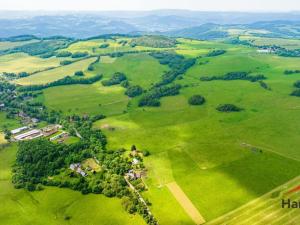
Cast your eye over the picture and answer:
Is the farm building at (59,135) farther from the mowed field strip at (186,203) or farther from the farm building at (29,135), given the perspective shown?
the mowed field strip at (186,203)

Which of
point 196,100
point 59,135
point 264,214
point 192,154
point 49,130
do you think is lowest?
point 49,130

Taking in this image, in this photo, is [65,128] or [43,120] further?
[43,120]

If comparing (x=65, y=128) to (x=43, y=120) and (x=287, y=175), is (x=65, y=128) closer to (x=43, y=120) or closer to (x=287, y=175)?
(x=43, y=120)

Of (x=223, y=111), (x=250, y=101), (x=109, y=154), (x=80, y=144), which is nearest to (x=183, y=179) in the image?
(x=109, y=154)

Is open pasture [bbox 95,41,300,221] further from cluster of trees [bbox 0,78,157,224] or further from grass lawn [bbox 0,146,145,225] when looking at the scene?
grass lawn [bbox 0,146,145,225]

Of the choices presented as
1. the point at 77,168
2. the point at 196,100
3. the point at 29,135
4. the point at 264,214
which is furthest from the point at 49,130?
the point at 264,214

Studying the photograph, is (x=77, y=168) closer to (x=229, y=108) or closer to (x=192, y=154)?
(x=192, y=154)

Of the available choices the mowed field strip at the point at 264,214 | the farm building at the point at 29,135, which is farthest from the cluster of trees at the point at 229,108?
the farm building at the point at 29,135

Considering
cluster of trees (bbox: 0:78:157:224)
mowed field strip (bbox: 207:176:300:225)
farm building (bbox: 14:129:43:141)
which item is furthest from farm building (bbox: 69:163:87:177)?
mowed field strip (bbox: 207:176:300:225)
